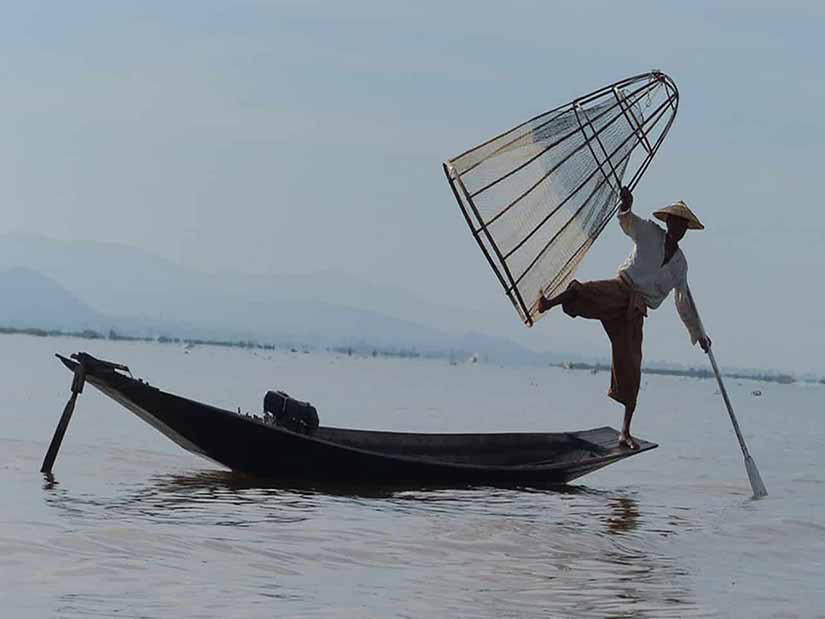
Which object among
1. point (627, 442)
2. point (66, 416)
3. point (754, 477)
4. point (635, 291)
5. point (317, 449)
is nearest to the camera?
point (66, 416)

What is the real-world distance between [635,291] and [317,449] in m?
3.22

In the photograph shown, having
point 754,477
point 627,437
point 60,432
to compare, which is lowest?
point 60,432

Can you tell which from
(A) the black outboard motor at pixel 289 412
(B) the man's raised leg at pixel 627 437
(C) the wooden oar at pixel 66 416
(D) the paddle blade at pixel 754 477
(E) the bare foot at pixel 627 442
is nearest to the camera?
(C) the wooden oar at pixel 66 416

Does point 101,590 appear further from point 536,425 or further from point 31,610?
point 536,425

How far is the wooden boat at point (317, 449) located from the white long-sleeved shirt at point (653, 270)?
1.53 metres

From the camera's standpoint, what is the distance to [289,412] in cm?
1269

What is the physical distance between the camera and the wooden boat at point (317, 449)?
37.7ft

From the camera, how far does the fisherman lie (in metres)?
12.1

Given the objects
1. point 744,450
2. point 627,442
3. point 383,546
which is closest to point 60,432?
point 383,546

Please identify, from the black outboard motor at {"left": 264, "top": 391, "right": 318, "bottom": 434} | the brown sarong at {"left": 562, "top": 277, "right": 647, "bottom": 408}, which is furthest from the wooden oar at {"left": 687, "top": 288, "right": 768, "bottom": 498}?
the black outboard motor at {"left": 264, "top": 391, "right": 318, "bottom": 434}

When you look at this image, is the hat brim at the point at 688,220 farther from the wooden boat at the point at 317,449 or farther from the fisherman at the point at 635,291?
the wooden boat at the point at 317,449

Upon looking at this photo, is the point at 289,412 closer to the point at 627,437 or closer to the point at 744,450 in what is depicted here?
the point at 627,437

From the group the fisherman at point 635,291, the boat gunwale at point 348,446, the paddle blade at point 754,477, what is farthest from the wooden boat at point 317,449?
the paddle blade at point 754,477

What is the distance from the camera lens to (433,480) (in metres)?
12.6
